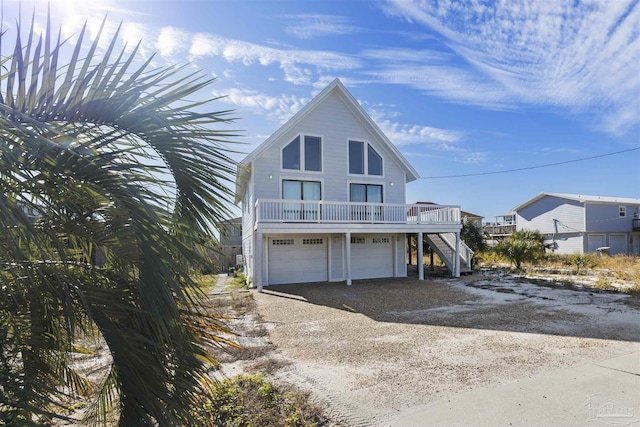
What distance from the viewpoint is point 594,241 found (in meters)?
27.3


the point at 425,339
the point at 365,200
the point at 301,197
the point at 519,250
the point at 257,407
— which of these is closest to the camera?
the point at 257,407

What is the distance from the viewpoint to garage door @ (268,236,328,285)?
1380cm

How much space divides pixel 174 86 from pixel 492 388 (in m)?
4.68

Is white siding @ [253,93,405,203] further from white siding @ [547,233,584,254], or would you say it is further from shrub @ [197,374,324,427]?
white siding @ [547,233,584,254]

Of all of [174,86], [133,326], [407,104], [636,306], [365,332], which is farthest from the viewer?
[407,104]

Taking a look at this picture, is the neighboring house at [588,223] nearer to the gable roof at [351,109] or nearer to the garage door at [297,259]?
the gable roof at [351,109]

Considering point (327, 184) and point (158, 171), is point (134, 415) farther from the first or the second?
point (327, 184)

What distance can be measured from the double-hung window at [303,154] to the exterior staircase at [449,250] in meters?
7.46

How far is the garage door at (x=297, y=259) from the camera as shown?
1380 centimetres

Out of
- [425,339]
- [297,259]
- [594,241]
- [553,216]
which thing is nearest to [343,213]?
[297,259]

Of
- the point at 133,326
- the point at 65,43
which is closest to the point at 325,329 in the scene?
the point at 133,326

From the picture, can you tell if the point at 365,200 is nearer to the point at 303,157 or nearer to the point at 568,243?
the point at 303,157

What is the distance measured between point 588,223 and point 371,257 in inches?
886

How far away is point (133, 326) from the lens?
5.52ft
